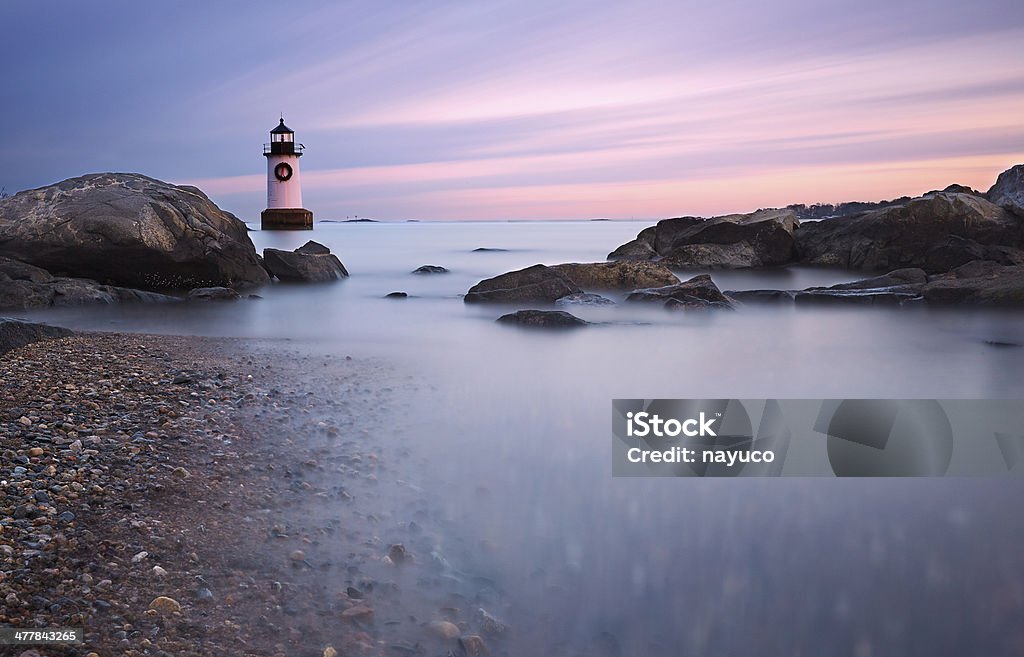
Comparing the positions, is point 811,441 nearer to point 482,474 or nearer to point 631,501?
point 631,501

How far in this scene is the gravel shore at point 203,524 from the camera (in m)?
2.71

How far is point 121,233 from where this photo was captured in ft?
42.6

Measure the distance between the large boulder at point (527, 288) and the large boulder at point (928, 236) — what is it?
8376 millimetres

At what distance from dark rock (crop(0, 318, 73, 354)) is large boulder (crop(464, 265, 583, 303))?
315 inches

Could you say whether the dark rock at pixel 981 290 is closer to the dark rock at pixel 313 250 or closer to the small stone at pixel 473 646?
the small stone at pixel 473 646

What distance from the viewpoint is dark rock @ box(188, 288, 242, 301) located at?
1350 centimetres

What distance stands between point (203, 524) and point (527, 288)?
10901 mm

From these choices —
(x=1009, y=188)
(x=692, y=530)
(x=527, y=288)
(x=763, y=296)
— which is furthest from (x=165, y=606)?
(x=1009, y=188)

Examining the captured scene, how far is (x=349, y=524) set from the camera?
3701 millimetres

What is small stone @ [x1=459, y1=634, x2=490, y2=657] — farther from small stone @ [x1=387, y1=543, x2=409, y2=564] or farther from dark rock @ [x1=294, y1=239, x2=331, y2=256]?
dark rock @ [x1=294, y1=239, x2=331, y2=256]

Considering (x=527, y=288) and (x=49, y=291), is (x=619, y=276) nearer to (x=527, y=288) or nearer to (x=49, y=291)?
(x=527, y=288)

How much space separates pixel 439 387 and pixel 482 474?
2529 mm

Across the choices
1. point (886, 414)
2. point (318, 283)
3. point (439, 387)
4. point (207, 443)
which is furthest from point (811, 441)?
point (318, 283)

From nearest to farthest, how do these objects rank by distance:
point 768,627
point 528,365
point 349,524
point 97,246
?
point 768,627, point 349,524, point 528,365, point 97,246
